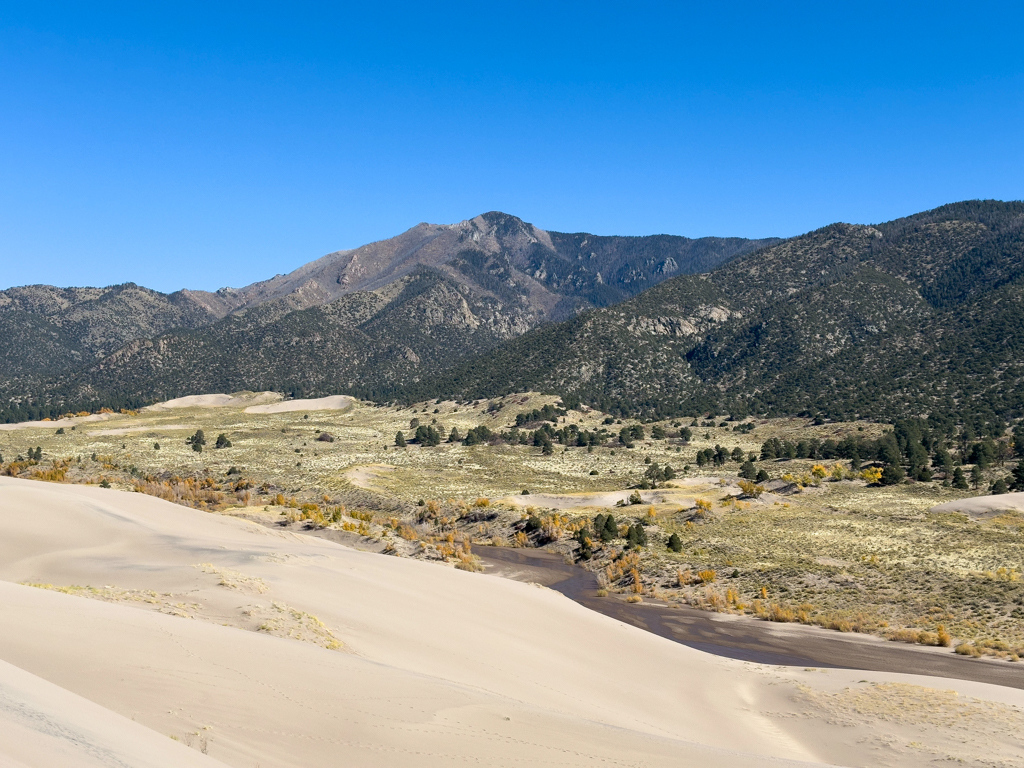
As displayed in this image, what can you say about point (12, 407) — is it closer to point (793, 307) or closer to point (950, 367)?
point (793, 307)

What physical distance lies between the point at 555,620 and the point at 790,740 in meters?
8.64

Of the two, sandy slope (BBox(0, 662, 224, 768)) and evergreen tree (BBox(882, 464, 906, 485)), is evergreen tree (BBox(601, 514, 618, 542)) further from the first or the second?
sandy slope (BBox(0, 662, 224, 768))

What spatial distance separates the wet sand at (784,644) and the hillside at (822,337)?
69176 millimetres

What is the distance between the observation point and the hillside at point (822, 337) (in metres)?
99.7

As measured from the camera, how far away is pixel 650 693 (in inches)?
674

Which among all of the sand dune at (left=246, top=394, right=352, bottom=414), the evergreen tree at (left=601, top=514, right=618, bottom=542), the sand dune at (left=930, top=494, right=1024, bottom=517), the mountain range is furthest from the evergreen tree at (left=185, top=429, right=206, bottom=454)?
the sand dune at (left=930, top=494, right=1024, bottom=517)

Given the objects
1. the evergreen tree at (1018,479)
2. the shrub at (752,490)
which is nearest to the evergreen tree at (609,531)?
the shrub at (752,490)

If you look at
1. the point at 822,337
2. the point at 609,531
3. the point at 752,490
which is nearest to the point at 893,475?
the point at 752,490

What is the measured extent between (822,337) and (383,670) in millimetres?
129176

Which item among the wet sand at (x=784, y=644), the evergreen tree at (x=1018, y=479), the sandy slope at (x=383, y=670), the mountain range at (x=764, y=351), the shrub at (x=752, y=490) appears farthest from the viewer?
the mountain range at (x=764, y=351)

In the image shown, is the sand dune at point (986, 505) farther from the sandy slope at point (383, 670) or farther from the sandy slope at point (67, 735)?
the sandy slope at point (67, 735)

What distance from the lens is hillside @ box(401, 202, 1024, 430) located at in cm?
9969

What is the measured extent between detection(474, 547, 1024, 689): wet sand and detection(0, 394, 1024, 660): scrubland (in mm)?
1098

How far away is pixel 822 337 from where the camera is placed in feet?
417
